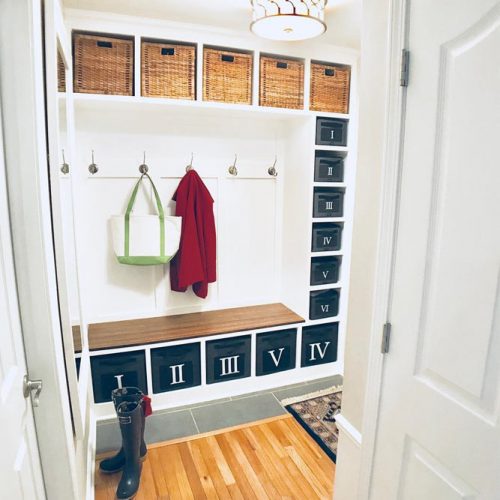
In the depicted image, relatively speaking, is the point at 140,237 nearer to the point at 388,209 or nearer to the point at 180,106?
the point at 180,106

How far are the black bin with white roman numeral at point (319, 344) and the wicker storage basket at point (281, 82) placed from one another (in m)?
1.67

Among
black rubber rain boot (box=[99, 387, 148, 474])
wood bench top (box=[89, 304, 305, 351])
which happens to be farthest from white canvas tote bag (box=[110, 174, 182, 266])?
black rubber rain boot (box=[99, 387, 148, 474])

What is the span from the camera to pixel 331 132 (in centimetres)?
268

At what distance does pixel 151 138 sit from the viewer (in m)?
2.65

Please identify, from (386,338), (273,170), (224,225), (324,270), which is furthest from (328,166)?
(386,338)

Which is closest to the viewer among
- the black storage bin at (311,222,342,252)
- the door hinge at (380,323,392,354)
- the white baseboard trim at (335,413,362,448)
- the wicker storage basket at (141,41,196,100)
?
the door hinge at (380,323,392,354)

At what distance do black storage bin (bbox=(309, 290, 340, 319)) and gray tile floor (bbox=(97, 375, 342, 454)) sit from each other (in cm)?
55

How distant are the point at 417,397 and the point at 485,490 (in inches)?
10.0

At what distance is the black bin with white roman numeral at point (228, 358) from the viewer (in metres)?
2.64

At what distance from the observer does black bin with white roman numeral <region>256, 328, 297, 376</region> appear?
2.77m

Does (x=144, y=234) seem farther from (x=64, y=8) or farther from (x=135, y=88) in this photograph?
(x=64, y=8)

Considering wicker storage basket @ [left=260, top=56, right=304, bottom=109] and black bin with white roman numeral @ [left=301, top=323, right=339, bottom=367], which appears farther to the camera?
black bin with white roman numeral @ [left=301, top=323, right=339, bottom=367]

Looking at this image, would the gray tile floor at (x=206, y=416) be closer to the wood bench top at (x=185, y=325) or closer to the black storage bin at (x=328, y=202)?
the wood bench top at (x=185, y=325)

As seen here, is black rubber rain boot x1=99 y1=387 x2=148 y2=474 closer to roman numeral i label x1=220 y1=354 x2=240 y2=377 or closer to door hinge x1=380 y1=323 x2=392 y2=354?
roman numeral i label x1=220 y1=354 x2=240 y2=377
